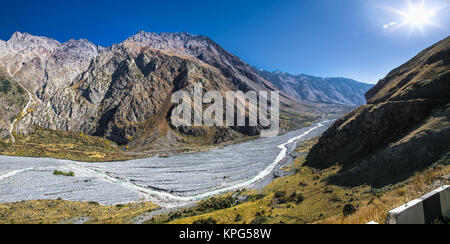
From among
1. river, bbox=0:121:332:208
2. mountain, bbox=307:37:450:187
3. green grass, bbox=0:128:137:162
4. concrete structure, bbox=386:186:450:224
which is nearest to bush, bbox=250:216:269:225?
mountain, bbox=307:37:450:187

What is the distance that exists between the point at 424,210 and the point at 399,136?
112 feet

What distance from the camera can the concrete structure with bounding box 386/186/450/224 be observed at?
8680mm

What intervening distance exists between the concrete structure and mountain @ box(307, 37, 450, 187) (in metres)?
20.8

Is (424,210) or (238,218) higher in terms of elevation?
(424,210)

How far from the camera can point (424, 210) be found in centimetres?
919

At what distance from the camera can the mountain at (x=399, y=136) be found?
94.6ft

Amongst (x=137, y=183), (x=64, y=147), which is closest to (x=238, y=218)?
(x=137, y=183)

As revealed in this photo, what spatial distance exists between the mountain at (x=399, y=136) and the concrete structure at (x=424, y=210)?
2082cm

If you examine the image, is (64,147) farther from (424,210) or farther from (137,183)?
(424,210)

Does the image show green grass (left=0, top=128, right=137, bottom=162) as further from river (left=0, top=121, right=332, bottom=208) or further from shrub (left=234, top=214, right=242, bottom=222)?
shrub (left=234, top=214, right=242, bottom=222)

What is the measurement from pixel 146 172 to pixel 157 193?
31161mm

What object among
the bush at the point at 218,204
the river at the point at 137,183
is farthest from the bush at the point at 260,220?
the river at the point at 137,183

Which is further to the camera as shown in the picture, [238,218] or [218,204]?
→ [218,204]
